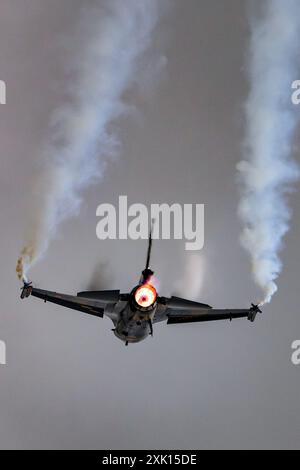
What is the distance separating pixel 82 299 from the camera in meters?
34.4

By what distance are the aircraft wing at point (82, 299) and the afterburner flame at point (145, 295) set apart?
2.32 meters

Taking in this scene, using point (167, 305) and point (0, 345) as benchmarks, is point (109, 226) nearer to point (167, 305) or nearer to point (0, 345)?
point (167, 305)

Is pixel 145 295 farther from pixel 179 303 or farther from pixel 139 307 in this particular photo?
pixel 179 303

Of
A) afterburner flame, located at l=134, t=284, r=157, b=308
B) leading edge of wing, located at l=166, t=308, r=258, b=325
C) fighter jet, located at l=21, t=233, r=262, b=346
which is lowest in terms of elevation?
afterburner flame, located at l=134, t=284, r=157, b=308

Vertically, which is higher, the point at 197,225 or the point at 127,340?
the point at 197,225

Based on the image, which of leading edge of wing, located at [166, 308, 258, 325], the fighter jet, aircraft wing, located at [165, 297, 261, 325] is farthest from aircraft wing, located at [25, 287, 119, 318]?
leading edge of wing, located at [166, 308, 258, 325]

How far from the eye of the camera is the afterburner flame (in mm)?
29219

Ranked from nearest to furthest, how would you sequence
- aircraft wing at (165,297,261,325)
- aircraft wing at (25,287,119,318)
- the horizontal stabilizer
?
aircraft wing at (25,287,119,318) → the horizontal stabilizer → aircraft wing at (165,297,261,325)

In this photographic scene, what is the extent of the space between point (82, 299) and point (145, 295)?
608cm

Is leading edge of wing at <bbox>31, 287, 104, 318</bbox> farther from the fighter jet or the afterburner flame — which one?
the afterburner flame

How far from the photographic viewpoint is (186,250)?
40.7 metres
